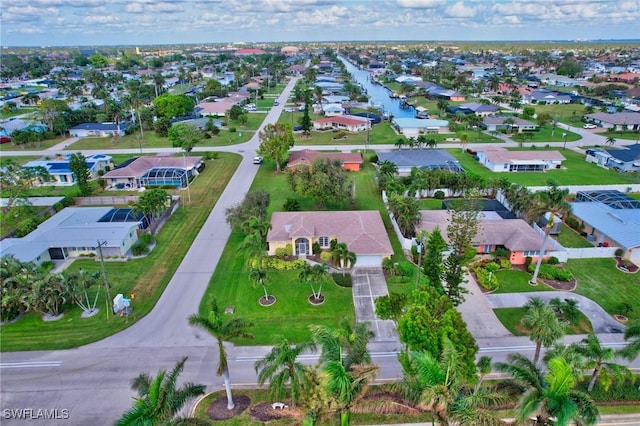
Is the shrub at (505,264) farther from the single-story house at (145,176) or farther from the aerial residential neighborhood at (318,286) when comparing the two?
the single-story house at (145,176)

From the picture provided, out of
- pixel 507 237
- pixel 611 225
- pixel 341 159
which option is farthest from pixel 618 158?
pixel 341 159

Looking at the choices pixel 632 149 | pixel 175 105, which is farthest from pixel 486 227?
pixel 175 105

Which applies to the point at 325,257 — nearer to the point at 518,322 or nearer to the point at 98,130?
the point at 518,322

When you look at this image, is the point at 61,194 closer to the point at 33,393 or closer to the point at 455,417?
the point at 33,393

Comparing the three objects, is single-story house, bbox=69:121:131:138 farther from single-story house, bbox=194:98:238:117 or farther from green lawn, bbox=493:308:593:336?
green lawn, bbox=493:308:593:336

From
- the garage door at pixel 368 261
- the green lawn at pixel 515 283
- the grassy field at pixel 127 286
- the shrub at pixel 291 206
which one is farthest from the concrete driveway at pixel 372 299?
the grassy field at pixel 127 286

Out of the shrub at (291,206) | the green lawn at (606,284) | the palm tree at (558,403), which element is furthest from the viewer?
the shrub at (291,206)

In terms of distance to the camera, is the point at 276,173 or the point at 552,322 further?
the point at 276,173
